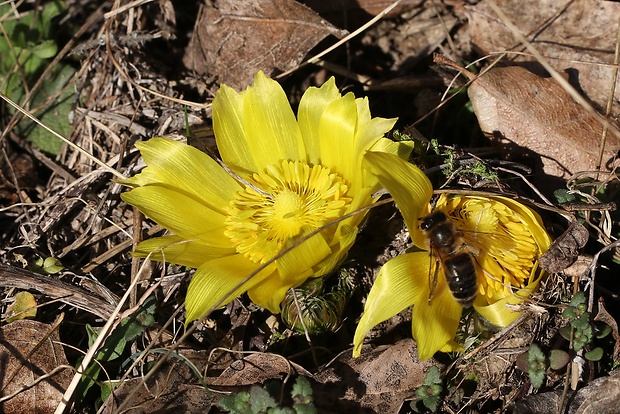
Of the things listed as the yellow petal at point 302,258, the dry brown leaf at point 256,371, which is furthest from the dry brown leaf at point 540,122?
the dry brown leaf at point 256,371

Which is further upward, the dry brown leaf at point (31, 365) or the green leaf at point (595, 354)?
the dry brown leaf at point (31, 365)

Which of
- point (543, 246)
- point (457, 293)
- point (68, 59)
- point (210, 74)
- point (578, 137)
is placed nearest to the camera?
point (457, 293)

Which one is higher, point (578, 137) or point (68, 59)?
point (68, 59)

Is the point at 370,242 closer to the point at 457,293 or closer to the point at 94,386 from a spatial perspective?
the point at 457,293

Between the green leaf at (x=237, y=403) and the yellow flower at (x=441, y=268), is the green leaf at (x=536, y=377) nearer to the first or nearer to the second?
the yellow flower at (x=441, y=268)

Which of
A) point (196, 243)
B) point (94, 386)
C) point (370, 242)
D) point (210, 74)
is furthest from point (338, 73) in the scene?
point (94, 386)

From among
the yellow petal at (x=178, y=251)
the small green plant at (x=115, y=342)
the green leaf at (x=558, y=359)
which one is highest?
the yellow petal at (x=178, y=251)

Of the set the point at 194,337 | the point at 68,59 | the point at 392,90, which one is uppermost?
the point at 68,59

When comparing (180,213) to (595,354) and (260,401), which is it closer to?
(260,401)
